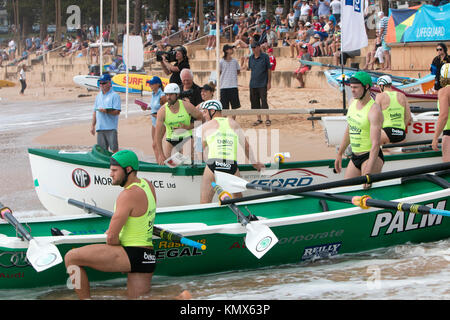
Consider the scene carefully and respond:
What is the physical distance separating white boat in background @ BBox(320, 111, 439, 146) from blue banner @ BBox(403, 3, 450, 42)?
7933mm

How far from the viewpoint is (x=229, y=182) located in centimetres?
753

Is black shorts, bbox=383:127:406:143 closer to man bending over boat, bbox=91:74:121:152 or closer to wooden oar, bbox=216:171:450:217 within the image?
wooden oar, bbox=216:171:450:217

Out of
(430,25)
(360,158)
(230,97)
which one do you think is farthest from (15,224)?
(430,25)

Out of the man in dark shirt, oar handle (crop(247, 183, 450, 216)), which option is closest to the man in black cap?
the man in dark shirt

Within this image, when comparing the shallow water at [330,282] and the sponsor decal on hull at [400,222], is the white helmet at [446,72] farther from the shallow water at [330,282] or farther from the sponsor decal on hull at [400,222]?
the shallow water at [330,282]

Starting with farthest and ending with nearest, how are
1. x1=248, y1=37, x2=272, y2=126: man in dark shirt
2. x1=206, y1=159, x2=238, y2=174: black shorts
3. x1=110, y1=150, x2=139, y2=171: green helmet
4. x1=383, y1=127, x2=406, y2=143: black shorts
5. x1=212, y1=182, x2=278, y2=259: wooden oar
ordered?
x1=248, y1=37, x2=272, y2=126: man in dark shirt → x1=383, y1=127, x2=406, y2=143: black shorts → x1=206, y1=159, x2=238, y2=174: black shorts → x1=212, y1=182, x2=278, y2=259: wooden oar → x1=110, y1=150, x2=139, y2=171: green helmet

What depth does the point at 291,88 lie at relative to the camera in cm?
2109

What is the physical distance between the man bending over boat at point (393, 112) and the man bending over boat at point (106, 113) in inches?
166

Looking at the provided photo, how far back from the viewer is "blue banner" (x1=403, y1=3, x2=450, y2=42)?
1794 centimetres

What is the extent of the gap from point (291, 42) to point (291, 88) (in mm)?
4073

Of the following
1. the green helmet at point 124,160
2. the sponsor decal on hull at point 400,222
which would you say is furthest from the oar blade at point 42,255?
the sponsor decal on hull at point 400,222

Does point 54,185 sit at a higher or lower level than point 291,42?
lower

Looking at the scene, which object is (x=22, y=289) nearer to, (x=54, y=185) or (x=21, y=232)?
(x=21, y=232)

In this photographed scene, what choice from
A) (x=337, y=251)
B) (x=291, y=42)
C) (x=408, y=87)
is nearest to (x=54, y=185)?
(x=337, y=251)
